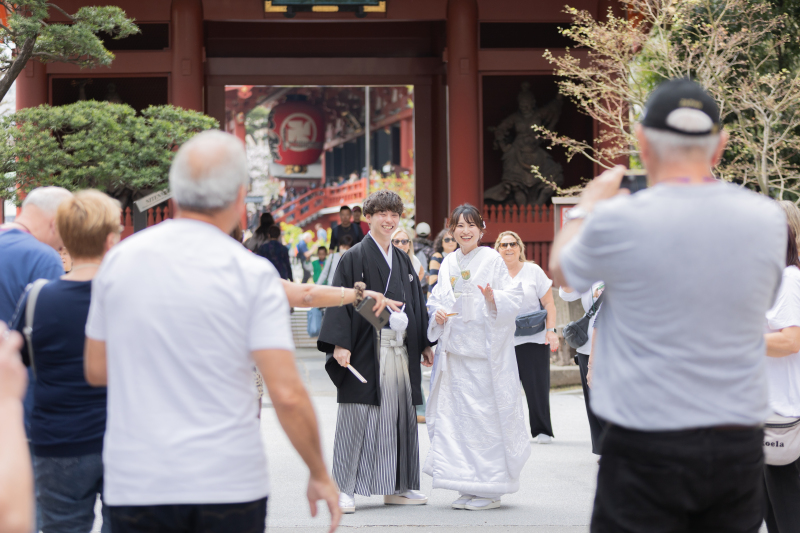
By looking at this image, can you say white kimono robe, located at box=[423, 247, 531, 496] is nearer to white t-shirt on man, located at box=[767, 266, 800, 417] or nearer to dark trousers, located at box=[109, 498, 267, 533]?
white t-shirt on man, located at box=[767, 266, 800, 417]

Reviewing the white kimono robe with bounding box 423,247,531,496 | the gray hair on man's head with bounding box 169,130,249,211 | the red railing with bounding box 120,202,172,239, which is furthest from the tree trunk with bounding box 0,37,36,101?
the gray hair on man's head with bounding box 169,130,249,211

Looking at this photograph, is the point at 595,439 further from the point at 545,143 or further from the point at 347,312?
the point at 545,143

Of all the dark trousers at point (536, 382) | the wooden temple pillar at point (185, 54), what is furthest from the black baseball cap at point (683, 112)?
the wooden temple pillar at point (185, 54)

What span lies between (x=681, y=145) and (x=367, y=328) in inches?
122

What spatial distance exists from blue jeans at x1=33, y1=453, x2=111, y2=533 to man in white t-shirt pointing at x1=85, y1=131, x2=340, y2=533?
0.78m

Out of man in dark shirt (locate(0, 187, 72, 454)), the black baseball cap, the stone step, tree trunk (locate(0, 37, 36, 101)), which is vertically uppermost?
tree trunk (locate(0, 37, 36, 101))

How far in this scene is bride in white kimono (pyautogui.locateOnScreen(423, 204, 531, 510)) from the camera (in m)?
4.98

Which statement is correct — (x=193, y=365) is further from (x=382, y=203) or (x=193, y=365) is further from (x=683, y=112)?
(x=382, y=203)

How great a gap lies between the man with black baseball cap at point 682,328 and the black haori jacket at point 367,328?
292cm

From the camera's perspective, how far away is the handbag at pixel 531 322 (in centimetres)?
685

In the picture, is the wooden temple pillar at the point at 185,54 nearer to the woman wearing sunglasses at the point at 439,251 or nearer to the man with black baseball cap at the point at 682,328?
the woman wearing sunglasses at the point at 439,251

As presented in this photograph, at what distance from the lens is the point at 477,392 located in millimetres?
5090

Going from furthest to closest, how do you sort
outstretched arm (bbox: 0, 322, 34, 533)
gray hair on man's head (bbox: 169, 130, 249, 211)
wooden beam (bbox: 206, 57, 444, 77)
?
wooden beam (bbox: 206, 57, 444, 77), gray hair on man's head (bbox: 169, 130, 249, 211), outstretched arm (bbox: 0, 322, 34, 533)

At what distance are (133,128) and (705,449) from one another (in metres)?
9.20
